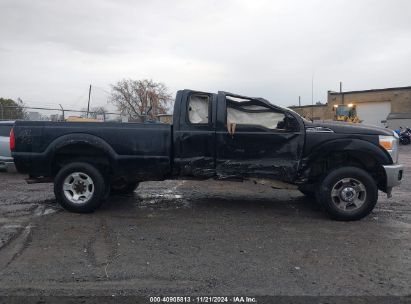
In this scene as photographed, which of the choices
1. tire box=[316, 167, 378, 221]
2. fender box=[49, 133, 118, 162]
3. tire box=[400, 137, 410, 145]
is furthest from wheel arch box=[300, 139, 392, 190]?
tire box=[400, 137, 410, 145]

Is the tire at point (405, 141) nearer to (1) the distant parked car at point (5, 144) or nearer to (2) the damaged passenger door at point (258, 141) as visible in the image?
(1) the distant parked car at point (5, 144)

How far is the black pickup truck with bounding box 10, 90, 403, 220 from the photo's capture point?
265 inches

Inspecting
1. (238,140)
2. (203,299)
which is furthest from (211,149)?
(203,299)

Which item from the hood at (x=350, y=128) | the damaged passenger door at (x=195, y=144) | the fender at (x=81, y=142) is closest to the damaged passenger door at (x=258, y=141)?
the damaged passenger door at (x=195, y=144)

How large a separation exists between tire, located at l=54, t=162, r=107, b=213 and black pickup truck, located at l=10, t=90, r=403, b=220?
0.05 feet

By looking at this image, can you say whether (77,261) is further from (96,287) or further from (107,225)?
(107,225)

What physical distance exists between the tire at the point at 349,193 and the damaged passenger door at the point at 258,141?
589 millimetres

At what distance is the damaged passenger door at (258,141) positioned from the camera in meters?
6.81

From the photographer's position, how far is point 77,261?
4750mm

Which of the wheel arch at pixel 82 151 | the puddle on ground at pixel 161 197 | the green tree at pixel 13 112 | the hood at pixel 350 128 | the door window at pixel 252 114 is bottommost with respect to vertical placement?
the puddle on ground at pixel 161 197

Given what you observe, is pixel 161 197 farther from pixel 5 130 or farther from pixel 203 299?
pixel 5 130

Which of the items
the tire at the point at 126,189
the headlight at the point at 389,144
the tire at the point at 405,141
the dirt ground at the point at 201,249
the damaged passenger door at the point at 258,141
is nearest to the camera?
the dirt ground at the point at 201,249

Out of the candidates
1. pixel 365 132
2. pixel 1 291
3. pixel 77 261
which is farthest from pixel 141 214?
pixel 365 132

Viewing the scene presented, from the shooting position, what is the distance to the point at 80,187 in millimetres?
7000
